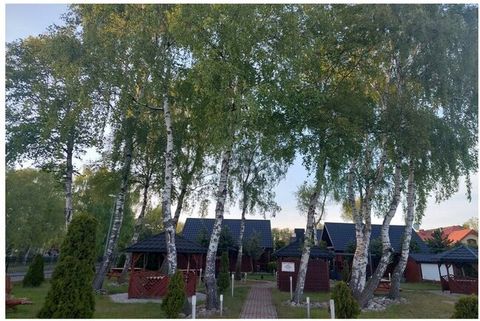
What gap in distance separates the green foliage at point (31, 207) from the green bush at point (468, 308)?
67.3ft

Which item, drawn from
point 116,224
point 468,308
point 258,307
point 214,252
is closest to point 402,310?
point 468,308

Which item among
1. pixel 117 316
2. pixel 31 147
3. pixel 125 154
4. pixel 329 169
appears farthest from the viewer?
pixel 31 147

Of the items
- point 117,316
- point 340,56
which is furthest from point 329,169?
point 117,316

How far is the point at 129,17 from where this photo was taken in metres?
14.1

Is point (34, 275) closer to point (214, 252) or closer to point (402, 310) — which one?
point (214, 252)

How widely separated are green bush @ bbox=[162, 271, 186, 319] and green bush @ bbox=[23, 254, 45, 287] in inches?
432

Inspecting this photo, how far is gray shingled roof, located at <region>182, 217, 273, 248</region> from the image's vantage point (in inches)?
1409

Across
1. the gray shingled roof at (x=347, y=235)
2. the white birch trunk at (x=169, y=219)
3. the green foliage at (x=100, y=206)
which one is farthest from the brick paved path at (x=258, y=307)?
the gray shingled roof at (x=347, y=235)

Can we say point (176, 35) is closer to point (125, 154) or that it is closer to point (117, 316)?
point (125, 154)

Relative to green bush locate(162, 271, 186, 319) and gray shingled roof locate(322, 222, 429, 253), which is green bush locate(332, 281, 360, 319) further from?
gray shingled roof locate(322, 222, 429, 253)

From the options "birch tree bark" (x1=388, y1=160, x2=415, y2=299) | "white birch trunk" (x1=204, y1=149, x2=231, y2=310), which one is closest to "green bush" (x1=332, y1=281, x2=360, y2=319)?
"white birch trunk" (x1=204, y1=149, x2=231, y2=310)

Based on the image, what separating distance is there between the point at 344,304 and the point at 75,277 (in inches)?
300

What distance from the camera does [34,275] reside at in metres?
18.8

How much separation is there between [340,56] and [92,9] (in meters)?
10.0
